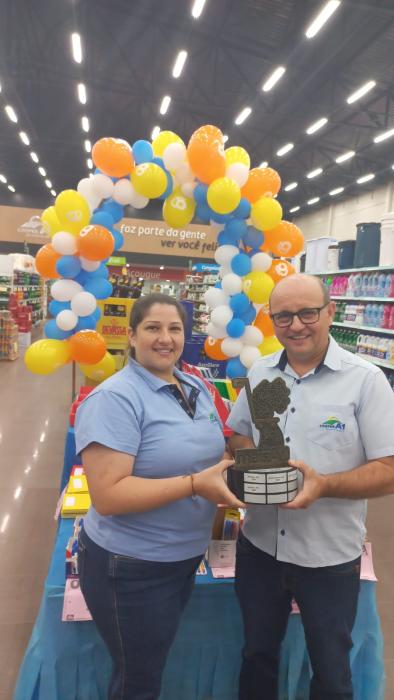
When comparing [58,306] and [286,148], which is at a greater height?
[286,148]

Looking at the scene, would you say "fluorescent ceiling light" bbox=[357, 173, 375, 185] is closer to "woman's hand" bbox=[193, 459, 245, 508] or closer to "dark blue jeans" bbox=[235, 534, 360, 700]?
"dark blue jeans" bbox=[235, 534, 360, 700]

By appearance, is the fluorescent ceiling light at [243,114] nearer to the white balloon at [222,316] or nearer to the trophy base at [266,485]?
the white balloon at [222,316]

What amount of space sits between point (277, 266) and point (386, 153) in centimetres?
1180

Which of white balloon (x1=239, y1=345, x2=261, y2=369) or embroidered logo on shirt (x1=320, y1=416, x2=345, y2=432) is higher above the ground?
embroidered logo on shirt (x1=320, y1=416, x2=345, y2=432)

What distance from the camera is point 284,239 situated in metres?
4.14

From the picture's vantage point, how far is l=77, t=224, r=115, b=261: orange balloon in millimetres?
3717

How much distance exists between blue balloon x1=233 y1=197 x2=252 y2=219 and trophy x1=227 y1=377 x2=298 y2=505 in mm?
2996

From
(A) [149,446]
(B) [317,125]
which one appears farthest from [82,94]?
(A) [149,446]

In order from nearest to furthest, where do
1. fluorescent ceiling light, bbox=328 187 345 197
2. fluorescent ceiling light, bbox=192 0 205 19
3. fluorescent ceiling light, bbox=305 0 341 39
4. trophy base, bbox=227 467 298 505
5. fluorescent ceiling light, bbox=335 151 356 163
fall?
trophy base, bbox=227 467 298 505, fluorescent ceiling light, bbox=305 0 341 39, fluorescent ceiling light, bbox=192 0 205 19, fluorescent ceiling light, bbox=335 151 356 163, fluorescent ceiling light, bbox=328 187 345 197

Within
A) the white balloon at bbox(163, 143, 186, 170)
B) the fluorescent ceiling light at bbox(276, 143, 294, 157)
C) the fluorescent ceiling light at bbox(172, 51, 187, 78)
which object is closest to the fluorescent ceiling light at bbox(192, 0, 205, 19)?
the fluorescent ceiling light at bbox(172, 51, 187, 78)

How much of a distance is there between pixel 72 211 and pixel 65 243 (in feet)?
0.90

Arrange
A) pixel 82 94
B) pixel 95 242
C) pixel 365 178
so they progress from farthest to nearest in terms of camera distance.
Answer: pixel 365 178 → pixel 82 94 → pixel 95 242

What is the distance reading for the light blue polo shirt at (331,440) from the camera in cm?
126

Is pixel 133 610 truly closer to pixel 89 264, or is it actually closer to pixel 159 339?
pixel 159 339
